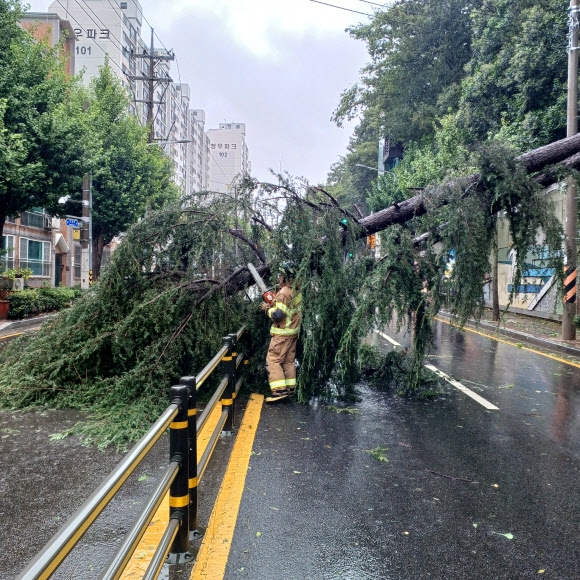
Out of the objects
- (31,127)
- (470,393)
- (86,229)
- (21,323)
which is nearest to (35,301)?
(21,323)

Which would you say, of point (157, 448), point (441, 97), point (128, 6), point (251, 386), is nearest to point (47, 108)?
point (251, 386)

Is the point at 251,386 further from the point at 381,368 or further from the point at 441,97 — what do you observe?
the point at 441,97

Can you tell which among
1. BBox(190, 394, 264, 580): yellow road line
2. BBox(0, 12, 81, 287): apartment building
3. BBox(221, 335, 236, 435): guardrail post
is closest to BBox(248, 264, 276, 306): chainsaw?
BBox(221, 335, 236, 435): guardrail post

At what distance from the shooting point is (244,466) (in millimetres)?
4449

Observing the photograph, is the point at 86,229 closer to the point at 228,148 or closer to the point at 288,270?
the point at 288,270

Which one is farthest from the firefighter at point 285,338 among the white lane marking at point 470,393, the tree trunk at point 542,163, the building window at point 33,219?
the building window at point 33,219

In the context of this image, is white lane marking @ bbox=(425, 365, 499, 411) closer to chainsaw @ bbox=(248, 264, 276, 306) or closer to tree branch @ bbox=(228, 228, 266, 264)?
chainsaw @ bbox=(248, 264, 276, 306)

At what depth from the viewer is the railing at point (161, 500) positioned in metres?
1.55

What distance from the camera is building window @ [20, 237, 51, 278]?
3120 centimetres

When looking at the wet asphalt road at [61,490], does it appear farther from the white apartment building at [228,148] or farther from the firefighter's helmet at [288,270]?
the white apartment building at [228,148]

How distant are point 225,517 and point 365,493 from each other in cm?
109

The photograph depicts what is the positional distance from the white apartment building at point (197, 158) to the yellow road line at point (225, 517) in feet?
324

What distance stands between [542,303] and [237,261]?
53.1 ft

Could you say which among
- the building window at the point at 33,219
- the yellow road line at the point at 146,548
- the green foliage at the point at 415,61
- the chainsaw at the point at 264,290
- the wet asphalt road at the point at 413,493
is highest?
the green foliage at the point at 415,61
